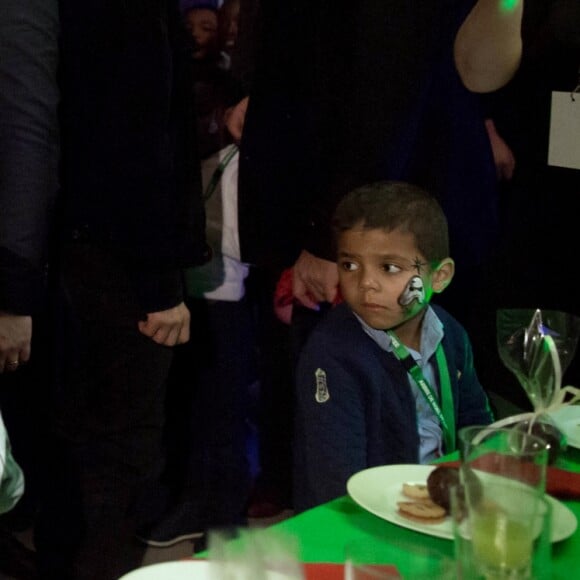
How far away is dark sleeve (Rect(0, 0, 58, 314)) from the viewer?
1560 mm

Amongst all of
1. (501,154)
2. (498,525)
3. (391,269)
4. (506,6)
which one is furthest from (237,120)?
(498,525)

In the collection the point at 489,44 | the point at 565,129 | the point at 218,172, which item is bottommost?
the point at 218,172

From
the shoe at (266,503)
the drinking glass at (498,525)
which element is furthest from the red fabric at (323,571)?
the shoe at (266,503)

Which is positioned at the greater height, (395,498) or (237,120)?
(237,120)

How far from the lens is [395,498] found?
3.82 ft

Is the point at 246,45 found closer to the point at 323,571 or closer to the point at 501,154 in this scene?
the point at 501,154

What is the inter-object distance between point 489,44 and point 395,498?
1.02 meters

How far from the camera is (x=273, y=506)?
2736 mm

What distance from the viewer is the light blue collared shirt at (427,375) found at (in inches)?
62.7

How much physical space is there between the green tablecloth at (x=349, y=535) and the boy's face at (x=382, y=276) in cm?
45

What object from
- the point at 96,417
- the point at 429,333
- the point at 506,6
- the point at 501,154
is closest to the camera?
the point at 429,333

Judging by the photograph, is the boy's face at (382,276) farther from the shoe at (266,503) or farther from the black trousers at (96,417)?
the shoe at (266,503)

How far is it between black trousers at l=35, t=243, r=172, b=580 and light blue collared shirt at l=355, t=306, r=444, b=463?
20.0 inches

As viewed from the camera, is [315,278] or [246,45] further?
[246,45]
